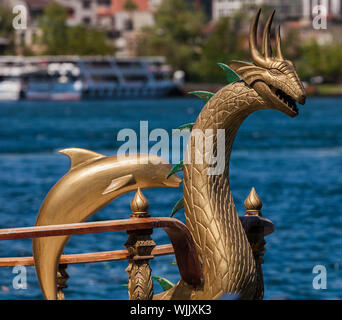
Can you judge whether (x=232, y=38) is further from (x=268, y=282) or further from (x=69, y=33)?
(x=268, y=282)

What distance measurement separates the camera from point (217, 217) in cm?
521

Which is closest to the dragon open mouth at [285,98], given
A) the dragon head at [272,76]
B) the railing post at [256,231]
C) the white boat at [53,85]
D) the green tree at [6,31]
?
the dragon head at [272,76]

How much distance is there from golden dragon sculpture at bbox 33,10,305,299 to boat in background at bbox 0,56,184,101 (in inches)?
3721

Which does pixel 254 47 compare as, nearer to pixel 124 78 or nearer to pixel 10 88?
pixel 124 78

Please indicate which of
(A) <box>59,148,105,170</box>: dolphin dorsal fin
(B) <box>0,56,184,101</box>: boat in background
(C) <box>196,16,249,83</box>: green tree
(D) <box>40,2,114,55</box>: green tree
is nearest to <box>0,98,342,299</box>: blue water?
(A) <box>59,148,105,170</box>: dolphin dorsal fin

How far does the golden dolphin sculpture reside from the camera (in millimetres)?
5273

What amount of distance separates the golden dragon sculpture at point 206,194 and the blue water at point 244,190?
314 inches

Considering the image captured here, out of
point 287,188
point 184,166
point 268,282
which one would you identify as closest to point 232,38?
point 287,188

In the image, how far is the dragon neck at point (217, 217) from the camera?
5.18 meters

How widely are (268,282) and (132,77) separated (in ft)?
296

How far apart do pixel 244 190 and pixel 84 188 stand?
82.3 feet

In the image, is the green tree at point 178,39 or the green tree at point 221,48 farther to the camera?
the green tree at point 178,39

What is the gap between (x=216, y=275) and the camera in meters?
5.18

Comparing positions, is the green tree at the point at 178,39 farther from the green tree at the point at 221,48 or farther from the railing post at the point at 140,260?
the railing post at the point at 140,260
